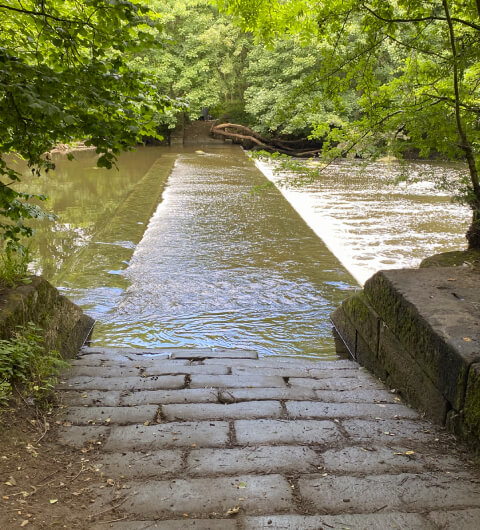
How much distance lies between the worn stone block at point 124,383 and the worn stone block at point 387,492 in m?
1.40

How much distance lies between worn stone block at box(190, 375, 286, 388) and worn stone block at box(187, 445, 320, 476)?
3.19 feet

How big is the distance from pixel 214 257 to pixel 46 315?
3.97 meters

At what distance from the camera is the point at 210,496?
1799 millimetres

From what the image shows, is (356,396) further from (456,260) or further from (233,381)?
(456,260)

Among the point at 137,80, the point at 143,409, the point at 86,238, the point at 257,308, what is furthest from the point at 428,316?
the point at 86,238

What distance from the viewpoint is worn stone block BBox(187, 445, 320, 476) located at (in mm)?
1995

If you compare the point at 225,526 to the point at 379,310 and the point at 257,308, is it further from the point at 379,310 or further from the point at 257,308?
the point at 257,308

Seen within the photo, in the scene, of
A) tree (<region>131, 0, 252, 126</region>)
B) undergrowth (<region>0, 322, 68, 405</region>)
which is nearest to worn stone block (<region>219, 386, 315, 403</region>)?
undergrowth (<region>0, 322, 68, 405</region>)

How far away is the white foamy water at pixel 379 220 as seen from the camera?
23.9ft

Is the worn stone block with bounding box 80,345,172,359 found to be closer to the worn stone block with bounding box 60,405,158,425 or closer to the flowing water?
the flowing water

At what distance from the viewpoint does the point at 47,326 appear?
350cm

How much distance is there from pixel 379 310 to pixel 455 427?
1383 mm

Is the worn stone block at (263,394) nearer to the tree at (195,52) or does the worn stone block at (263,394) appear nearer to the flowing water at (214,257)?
the flowing water at (214,257)

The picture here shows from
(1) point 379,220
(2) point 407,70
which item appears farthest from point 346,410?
(1) point 379,220
